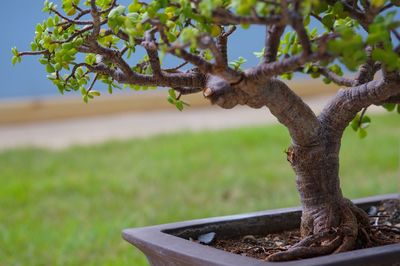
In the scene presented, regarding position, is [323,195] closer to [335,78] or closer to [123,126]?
[335,78]

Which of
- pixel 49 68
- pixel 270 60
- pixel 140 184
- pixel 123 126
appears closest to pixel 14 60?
pixel 49 68

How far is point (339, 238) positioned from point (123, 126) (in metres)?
3.55

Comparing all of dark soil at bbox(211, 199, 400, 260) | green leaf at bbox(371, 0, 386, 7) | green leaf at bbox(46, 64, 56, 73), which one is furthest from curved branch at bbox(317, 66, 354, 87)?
green leaf at bbox(46, 64, 56, 73)

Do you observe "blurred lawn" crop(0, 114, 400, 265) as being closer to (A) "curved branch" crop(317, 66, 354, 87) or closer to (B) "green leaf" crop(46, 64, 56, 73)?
(A) "curved branch" crop(317, 66, 354, 87)

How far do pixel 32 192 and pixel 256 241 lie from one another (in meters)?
1.75

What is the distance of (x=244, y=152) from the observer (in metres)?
3.25

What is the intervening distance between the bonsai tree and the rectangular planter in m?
0.09

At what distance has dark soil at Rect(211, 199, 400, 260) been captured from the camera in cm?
100

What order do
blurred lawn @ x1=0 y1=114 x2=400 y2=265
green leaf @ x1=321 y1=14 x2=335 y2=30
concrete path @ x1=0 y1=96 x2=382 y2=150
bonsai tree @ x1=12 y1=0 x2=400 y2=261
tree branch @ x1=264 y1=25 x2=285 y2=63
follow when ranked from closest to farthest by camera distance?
bonsai tree @ x1=12 y1=0 x2=400 y2=261 < tree branch @ x1=264 y1=25 x2=285 y2=63 < green leaf @ x1=321 y1=14 x2=335 y2=30 < blurred lawn @ x1=0 y1=114 x2=400 y2=265 < concrete path @ x1=0 y1=96 x2=382 y2=150

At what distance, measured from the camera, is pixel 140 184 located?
9.15 feet

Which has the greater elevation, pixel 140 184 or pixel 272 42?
pixel 272 42

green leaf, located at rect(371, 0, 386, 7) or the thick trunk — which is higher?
green leaf, located at rect(371, 0, 386, 7)

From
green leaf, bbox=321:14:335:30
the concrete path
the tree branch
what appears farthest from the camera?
the concrete path

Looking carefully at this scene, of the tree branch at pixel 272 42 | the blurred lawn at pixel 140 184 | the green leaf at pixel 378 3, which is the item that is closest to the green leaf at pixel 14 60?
the tree branch at pixel 272 42
